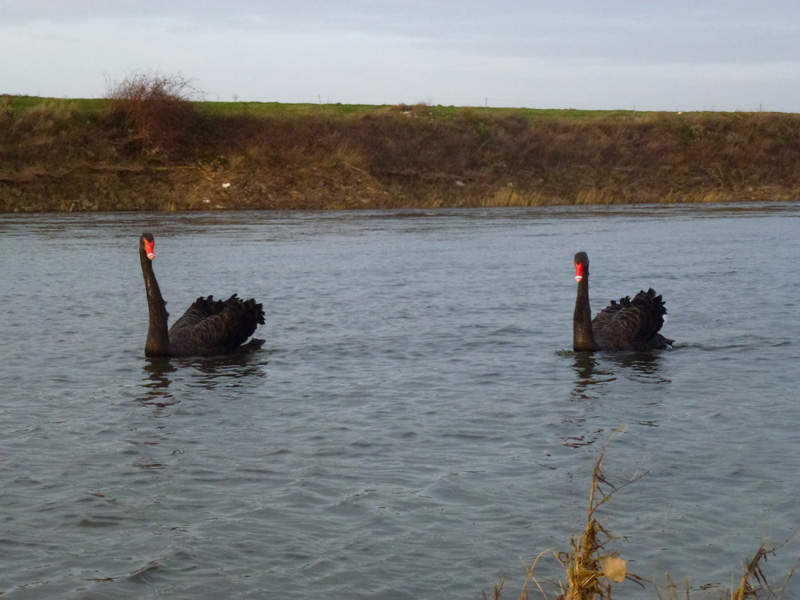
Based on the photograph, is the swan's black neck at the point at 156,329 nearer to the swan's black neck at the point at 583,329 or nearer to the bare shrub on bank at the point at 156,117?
the swan's black neck at the point at 583,329

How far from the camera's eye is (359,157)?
4853cm

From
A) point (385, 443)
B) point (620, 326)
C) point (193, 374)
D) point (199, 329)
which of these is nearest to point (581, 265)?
point (620, 326)

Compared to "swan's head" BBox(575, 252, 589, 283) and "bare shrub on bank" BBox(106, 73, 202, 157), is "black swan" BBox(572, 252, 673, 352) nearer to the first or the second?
"swan's head" BBox(575, 252, 589, 283)

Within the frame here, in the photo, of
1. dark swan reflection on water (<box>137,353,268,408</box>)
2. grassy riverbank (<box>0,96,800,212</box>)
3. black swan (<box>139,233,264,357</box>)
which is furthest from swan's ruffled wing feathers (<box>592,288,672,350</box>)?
grassy riverbank (<box>0,96,800,212</box>)

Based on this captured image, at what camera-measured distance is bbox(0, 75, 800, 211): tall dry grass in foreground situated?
143 feet

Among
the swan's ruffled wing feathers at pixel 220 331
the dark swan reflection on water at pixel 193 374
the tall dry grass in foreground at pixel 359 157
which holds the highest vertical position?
the tall dry grass in foreground at pixel 359 157

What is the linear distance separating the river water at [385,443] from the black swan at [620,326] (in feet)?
0.67

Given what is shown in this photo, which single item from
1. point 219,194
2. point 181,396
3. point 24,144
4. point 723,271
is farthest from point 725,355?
point 24,144

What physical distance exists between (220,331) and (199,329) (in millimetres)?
245

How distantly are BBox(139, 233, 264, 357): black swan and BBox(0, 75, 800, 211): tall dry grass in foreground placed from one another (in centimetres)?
3102

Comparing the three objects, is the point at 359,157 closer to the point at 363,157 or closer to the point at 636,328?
the point at 363,157

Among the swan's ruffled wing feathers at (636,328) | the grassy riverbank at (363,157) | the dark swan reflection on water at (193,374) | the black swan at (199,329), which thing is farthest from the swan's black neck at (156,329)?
the grassy riverbank at (363,157)

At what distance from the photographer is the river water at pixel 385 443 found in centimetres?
543

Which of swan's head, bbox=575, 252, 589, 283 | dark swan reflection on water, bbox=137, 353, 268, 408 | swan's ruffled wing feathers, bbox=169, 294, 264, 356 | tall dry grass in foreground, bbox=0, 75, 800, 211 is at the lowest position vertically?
dark swan reflection on water, bbox=137, 353, 268, 408
